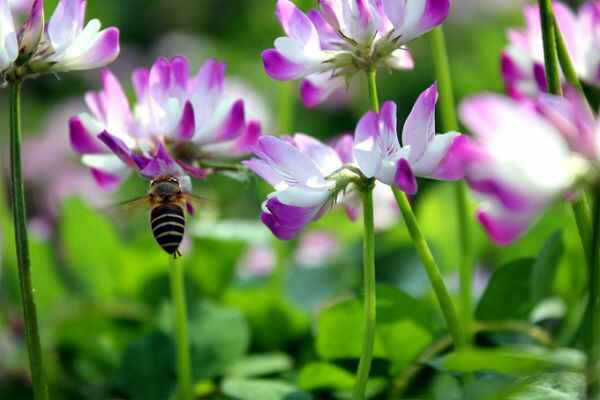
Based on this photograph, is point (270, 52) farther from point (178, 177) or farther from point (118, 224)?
point (118, 224)

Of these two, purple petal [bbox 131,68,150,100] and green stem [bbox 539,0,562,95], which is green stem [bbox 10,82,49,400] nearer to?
purple petal [bbox 131,68,150,100]

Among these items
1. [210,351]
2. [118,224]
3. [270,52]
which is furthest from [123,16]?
[270,52]

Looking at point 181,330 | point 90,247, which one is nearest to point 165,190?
point 181,330

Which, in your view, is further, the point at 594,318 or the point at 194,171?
the point at 194,171

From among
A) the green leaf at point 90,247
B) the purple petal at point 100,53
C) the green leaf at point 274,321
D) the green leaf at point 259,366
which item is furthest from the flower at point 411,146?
the green leaf at point 90,247

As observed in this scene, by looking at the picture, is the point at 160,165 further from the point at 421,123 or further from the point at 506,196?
the point at 506,196
